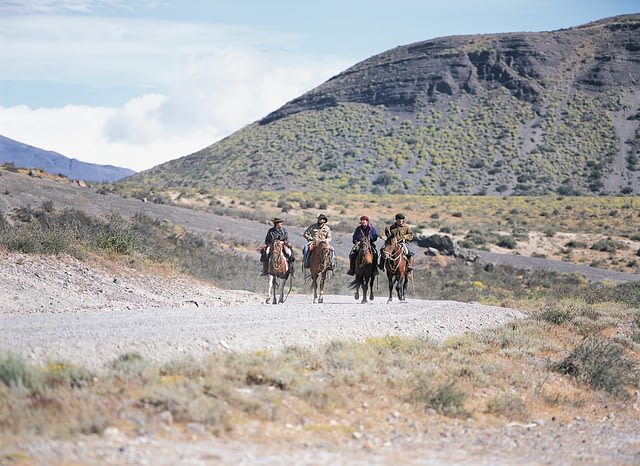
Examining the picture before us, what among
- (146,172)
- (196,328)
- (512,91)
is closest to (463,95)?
(512,91)

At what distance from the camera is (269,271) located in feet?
78.1

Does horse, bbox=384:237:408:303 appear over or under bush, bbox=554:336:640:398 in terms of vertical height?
over

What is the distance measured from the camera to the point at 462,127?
113000mm

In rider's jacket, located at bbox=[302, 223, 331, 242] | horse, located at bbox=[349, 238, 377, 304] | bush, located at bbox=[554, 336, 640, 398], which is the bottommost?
bush, located at bbox=[554, 336, 640, 398]

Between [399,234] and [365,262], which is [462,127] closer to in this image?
[399,234]

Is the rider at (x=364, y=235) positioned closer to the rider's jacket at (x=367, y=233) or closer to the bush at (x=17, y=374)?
the rider's jacket at (x=367, y=233)

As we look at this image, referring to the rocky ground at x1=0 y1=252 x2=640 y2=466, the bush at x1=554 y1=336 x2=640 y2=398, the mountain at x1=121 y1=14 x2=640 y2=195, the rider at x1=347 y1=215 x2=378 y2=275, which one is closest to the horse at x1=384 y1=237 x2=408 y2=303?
the rider at x1=347 y1=215 x2=378 y2=275

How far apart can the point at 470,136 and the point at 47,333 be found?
333 ft

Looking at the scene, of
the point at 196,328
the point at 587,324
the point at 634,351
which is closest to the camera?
the point at 196,328

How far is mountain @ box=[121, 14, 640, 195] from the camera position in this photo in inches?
4023

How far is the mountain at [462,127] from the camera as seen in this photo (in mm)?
102188

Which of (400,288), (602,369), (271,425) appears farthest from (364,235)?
(271,425)

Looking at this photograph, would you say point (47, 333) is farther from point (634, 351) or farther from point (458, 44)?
point (458, 44)

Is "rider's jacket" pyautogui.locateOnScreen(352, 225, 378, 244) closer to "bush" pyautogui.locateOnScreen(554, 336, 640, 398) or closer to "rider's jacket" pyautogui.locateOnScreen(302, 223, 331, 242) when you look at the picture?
"rider's jacket" pyautogui.locateOnScreen(302, 223, 331, 242)
